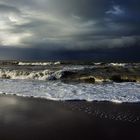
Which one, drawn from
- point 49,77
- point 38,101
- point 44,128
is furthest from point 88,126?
point 49,77

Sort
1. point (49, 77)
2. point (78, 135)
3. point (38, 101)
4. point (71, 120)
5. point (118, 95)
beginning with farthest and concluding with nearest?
point (49, 77) < point (118, 95) < point (38, 101) < point (71, 120) < point (78, 135)

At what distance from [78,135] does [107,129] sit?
1.00 m

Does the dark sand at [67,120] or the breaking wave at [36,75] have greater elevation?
the breaking wave at [36,75]

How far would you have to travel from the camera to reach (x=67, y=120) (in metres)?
9.71

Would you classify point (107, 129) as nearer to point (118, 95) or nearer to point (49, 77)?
point (118, 95)

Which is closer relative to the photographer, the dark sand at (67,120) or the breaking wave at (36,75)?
the dark sand at (67,120)

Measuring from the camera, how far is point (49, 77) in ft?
88.7

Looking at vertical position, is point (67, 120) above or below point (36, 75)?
below

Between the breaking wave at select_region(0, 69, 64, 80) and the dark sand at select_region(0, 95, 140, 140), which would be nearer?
the dark sand at select_region(0, 95, 140, 140)

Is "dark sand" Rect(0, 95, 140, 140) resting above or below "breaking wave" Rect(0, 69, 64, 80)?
below

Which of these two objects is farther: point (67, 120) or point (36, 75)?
point (36, 75)

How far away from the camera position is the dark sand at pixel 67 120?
319 inches

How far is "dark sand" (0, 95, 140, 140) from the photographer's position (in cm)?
810

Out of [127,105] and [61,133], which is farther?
[127,105]
